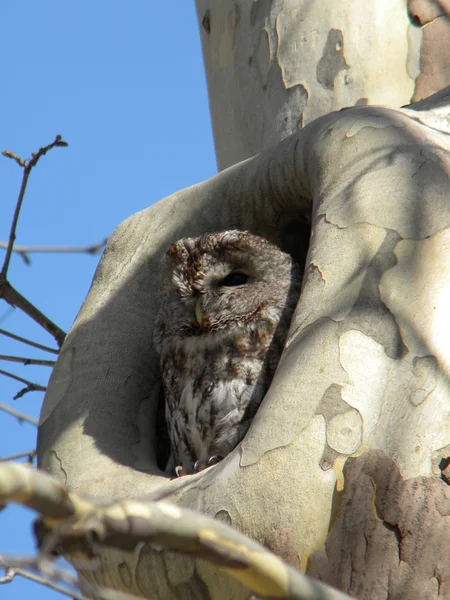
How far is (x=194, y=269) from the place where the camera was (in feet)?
10.1

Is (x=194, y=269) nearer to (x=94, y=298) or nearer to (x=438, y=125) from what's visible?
(x=94, y=298)

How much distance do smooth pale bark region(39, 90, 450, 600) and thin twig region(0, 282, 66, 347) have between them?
37 cm

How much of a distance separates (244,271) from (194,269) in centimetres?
20

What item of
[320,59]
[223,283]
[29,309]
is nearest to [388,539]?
[223,283]

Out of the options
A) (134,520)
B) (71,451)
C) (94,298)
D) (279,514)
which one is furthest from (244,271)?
(134,520)

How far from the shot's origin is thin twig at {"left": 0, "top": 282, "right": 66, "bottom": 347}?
10.3ft

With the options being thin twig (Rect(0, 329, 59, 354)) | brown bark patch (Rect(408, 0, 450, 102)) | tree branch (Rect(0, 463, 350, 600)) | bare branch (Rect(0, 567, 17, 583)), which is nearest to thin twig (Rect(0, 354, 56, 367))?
thin twig (Rect(0, 329, 59, 354))

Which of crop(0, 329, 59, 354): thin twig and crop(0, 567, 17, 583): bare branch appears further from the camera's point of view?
crop(0, 329, 59, 354): thin twig

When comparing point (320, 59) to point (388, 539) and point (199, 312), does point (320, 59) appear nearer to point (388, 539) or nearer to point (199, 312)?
point (199, 312)

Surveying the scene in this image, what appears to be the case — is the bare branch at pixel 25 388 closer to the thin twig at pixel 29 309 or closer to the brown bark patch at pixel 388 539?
the thin twig at pixel 29 309

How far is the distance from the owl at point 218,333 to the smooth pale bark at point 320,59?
0.42 m

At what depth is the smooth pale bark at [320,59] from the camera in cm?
283

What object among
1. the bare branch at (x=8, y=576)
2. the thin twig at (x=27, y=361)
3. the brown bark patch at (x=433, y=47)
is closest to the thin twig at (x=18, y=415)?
the thin twig at (x=27, y=361)

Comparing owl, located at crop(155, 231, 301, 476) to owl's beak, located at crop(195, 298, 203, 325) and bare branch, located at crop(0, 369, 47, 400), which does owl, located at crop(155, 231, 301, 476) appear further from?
bare branch, located at crop(0, 369, 47, 400)
